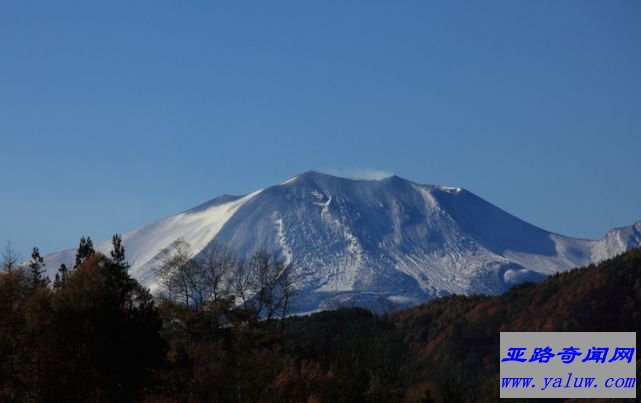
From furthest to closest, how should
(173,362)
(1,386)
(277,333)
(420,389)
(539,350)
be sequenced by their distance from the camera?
(277,333) → (420,389) → (173,362) → (539,350) → (1,386)

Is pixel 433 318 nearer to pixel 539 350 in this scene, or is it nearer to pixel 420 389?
pixel 420 389

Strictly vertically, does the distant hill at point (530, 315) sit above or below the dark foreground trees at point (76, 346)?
above

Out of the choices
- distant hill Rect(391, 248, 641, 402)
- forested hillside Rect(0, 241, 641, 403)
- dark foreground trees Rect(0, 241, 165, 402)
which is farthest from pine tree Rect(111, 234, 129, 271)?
distant hill Rect(391, 248, 641, 402)

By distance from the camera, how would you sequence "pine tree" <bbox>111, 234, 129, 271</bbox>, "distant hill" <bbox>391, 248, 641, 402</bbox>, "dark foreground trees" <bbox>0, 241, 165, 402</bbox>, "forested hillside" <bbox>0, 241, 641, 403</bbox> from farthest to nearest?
"distant hill" <bbox>391, 248, 641, 402</bbox> < "pine tree" <bbox>111, 234, 129, 271</bbox> < "forested hillside" <bbox>0, 241, 641, 403</bbox> < "dark foreground trees" <bbox>0, 241, 165, 402</bbox>

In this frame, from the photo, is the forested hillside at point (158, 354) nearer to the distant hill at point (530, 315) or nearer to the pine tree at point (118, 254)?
the pine tree at point (118, 254)

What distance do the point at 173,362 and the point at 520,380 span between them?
15.4m

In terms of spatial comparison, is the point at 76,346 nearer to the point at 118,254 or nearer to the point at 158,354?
the point at 158,354

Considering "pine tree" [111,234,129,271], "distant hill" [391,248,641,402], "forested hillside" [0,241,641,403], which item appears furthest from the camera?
"distant hill" [391,248,641,402]

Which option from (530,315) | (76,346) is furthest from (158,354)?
(530,315)

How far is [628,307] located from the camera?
108250 mm

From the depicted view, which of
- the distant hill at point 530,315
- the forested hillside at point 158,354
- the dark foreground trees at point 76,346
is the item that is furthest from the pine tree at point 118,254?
the distant hill at point 530,315

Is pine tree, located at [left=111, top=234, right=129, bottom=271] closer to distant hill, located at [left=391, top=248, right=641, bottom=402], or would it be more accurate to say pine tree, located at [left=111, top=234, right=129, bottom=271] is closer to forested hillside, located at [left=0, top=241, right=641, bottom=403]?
forested hillside, located at [left=0, top=241, right=641, bottom=403]

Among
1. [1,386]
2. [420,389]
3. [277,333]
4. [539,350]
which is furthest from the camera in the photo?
[277,333]

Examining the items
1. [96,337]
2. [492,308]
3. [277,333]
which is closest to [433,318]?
[492,308]
